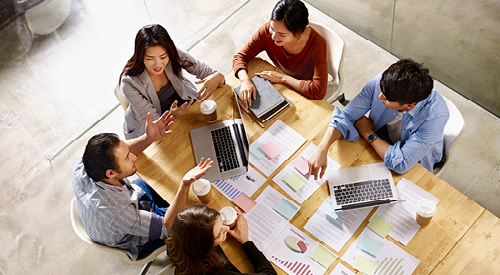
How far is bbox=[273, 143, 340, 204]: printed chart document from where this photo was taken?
1.99 m

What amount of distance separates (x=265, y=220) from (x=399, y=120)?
36.8 inches

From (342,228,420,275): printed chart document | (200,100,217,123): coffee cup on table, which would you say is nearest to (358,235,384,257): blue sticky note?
(342,228,420,275): printed chart document

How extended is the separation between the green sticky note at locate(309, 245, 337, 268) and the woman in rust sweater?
0.91 metres

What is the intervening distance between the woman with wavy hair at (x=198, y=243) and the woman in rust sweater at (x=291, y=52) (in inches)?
32.8

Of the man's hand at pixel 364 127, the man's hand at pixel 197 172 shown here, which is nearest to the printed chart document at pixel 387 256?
the man's hand at pixel 364 127

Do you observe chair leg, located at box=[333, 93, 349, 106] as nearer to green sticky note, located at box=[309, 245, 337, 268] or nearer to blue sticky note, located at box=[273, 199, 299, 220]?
blue sticky note, located at box=[273, 199, 299, 220]

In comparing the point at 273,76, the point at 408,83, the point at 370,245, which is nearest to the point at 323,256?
the point at 370,245

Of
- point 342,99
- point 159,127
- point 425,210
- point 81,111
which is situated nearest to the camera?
point 425,210

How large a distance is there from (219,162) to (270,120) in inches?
15.2

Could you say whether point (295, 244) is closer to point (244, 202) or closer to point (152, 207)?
point (244, 202)

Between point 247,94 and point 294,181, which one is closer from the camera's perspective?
point 294,181

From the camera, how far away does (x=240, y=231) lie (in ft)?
6.06

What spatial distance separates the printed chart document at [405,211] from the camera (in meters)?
1.82

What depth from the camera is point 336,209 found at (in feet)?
6.24
